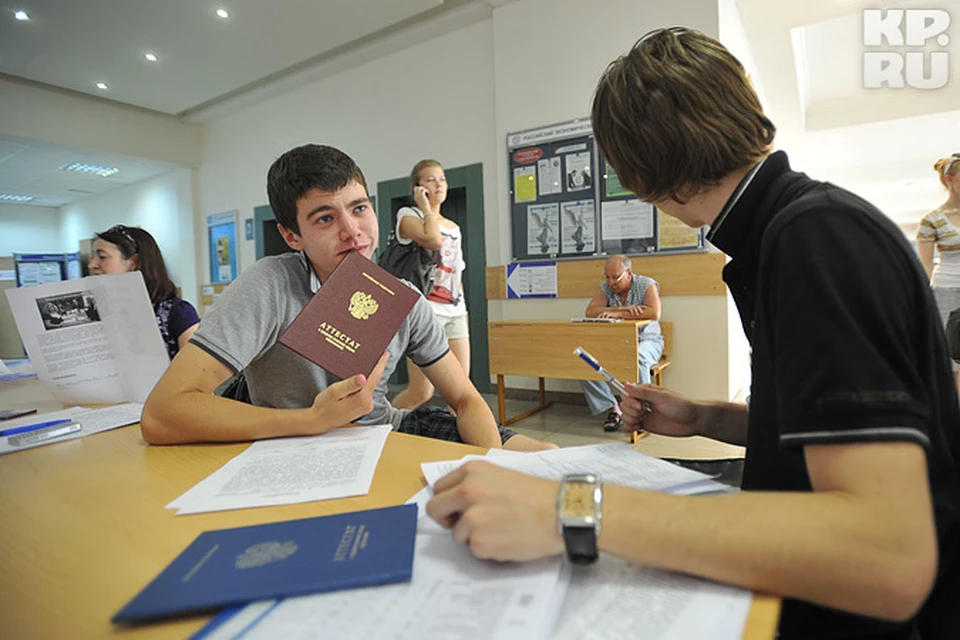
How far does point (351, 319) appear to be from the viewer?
94 cm

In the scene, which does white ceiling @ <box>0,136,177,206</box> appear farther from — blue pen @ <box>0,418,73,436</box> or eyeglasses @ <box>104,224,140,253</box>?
blue pen @ <box>0,418,73,436</box>

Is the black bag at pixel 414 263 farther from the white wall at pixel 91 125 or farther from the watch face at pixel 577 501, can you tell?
the white wall at pixel 91 125

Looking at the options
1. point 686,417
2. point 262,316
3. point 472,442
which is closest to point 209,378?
point 262,316

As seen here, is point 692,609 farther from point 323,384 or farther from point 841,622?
point 323,384

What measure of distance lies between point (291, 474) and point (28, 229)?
1263 cm

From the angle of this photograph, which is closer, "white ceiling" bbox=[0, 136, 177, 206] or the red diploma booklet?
the red diploma booklet

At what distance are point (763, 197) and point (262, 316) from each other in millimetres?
924

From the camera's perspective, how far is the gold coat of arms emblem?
94 centimetres

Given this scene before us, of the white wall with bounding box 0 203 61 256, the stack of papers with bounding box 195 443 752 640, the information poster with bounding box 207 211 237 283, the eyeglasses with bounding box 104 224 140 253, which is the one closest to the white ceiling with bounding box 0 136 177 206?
the white wall with bounding box 0 203 61 256

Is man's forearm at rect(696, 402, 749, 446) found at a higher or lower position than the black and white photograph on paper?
lower

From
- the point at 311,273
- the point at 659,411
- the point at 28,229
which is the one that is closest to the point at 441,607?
the point at 659,411

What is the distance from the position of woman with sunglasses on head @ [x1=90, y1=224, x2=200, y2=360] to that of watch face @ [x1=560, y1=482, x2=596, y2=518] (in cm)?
197

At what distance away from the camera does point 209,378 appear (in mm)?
987

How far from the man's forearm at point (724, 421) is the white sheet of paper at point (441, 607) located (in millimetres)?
483
